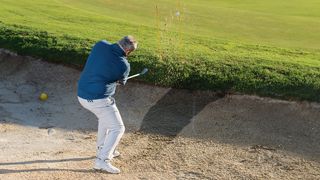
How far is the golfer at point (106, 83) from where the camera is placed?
8.02 metres

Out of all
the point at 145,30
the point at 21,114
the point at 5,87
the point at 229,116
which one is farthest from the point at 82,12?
the point at 229,116

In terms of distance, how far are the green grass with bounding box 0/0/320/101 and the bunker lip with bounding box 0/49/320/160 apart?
27 centimetres

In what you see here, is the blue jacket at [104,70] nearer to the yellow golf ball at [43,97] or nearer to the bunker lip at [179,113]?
the bunker lip at [179,113]

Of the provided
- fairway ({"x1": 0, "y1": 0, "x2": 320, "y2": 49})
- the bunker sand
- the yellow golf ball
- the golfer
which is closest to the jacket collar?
the golfer

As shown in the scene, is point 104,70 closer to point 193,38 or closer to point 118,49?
point 118,49

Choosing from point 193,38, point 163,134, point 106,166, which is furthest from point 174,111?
point 193,38

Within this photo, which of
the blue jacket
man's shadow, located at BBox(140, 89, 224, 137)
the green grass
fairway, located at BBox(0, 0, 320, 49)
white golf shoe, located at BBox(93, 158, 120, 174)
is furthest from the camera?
fairway, located at BBox(0, 0, 320, 49)

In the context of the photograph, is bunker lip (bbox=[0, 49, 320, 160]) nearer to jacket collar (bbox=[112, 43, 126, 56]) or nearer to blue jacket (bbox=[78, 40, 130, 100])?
blue jacket (bbox=[78, 40, 130, 100])

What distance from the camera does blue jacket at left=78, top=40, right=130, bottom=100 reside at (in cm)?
801

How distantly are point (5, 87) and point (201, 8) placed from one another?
8096 millimetres

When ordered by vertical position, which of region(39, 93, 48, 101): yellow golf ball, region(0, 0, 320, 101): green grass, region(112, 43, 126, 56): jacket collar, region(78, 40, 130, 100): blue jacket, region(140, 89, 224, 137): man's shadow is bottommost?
region(39, 93, 48, 101): yellow golf ball

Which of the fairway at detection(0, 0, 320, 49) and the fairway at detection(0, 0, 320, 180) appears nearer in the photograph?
the fairway at detection(0, 0, 320, 180)

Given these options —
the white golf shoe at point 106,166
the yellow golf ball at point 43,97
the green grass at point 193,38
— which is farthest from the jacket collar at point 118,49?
the yellow golf ball at point 43,97

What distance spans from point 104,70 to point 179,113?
9.49 feet
